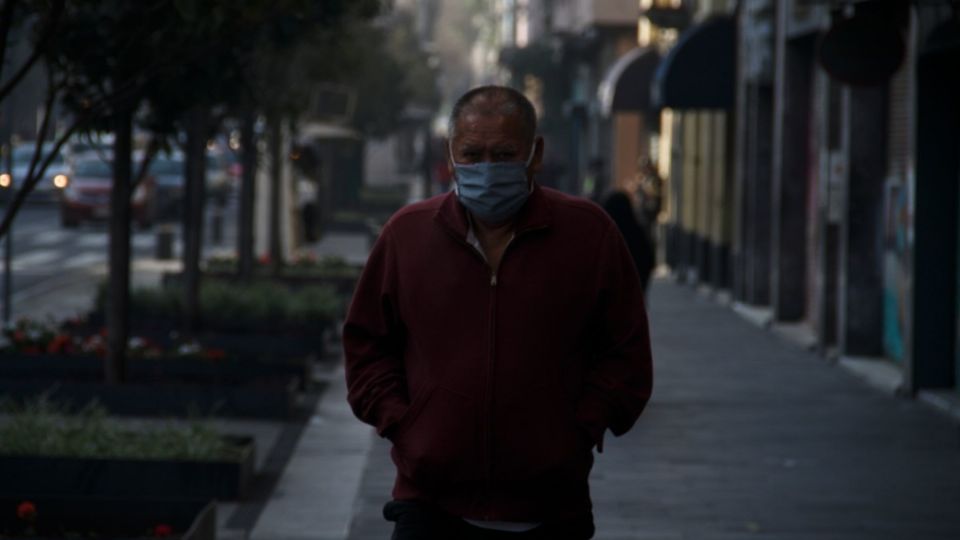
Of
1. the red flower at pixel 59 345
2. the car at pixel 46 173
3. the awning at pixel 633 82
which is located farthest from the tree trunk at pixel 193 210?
the car at pixel 46 173

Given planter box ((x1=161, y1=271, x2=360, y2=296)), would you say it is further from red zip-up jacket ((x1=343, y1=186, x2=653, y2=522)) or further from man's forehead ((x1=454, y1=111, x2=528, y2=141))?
man's forehead ((x1=454, y1=111, x2=528, y2=141))

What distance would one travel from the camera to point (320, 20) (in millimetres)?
14641

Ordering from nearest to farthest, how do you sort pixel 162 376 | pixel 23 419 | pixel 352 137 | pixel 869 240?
pixel 23 419 → pixel 162 376 → pixel 869 240 → pixel 352 137

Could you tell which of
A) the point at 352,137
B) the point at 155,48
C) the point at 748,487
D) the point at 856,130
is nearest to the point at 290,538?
the point at 748,487

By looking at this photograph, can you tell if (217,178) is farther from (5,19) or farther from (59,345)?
(5,19)

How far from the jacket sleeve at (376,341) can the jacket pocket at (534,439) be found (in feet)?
0.87

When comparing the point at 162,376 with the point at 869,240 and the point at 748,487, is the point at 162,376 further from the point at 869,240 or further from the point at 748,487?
the point at 869,240

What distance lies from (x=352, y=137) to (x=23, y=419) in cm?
2930

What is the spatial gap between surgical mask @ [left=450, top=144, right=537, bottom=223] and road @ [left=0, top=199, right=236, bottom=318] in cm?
1712

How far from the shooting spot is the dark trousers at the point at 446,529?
4656 mm

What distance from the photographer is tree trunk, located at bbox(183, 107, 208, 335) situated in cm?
1677

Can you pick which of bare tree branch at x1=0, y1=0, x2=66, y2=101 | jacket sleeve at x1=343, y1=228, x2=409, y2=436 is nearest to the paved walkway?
bare tree branch at x1=0, y1=0, x2=66, y2=101

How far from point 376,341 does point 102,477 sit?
5.06 meters

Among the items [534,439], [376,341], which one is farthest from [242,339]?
[534,439]
